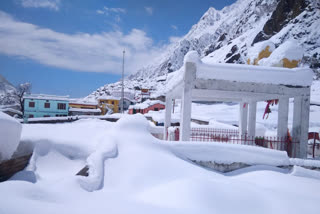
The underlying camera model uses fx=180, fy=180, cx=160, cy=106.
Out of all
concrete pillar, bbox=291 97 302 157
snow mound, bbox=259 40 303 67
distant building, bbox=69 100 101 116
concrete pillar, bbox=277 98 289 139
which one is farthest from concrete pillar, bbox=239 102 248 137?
distant building, bbox=69 100 101 116

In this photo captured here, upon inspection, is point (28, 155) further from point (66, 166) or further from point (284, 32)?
point (284, 32)

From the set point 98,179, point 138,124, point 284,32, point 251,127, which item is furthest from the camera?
point 284,32

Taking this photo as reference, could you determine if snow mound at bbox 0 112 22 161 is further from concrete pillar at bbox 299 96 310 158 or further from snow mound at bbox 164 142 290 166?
concrete pillar at bbox 299 96 310 158

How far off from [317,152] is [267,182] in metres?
7.78

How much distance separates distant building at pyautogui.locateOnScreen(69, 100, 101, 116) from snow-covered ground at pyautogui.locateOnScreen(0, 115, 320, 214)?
100.0 ft

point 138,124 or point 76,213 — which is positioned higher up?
point 138,124

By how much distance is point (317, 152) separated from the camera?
979 cm

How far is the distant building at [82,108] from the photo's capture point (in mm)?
33812

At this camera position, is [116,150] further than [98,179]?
Yes

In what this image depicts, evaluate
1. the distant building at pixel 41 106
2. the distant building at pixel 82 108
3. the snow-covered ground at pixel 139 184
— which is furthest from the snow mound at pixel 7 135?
the distant building at pixel 82 108

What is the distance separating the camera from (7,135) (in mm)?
4102

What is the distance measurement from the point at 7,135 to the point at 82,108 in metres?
35.2

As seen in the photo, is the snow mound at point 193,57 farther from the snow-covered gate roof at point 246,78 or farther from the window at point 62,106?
the window at point 62,106

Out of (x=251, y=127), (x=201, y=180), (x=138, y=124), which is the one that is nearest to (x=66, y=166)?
(x=138, y=124)
